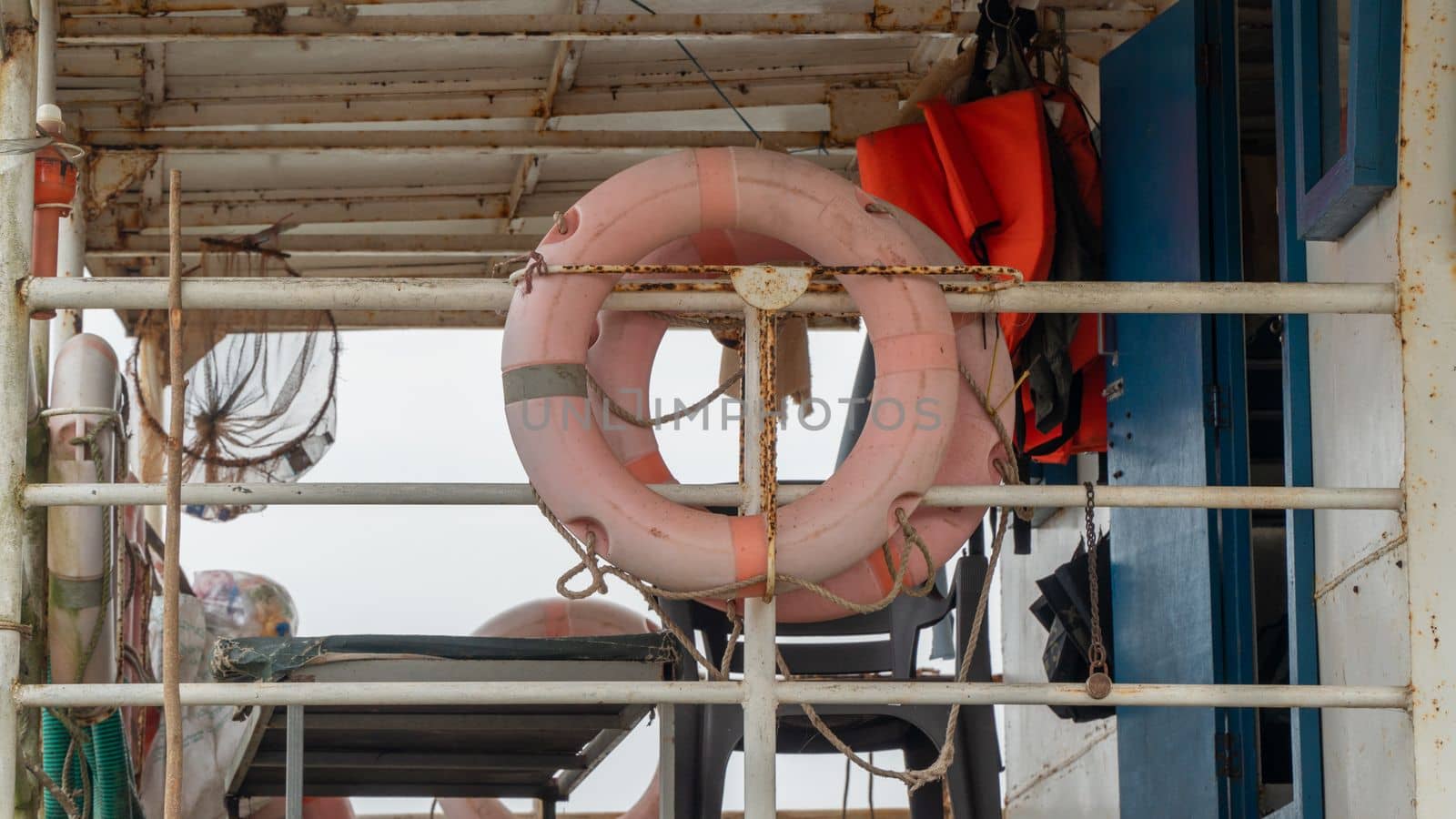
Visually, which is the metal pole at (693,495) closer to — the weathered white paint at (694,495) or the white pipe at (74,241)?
the weathered white paint at (694,495)

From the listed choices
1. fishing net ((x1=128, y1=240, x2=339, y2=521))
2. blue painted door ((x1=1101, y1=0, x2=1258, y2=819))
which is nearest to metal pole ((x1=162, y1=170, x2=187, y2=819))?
blue painted door ((x1=1101, y1=0, x2=1258, y2=819))

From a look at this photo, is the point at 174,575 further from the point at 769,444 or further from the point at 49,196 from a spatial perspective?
the point at 769,444

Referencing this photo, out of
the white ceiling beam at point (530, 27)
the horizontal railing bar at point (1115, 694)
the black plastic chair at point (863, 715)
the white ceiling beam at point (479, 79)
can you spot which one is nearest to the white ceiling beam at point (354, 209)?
the white ceiling beam at point (479, 79)

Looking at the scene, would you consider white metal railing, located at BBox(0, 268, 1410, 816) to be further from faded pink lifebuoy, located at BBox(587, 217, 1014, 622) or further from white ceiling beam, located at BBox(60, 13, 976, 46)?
white ceiling beam, located at BBox(60, 13, 976, 46)

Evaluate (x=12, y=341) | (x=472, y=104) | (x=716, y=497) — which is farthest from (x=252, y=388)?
(x=716, y=497)

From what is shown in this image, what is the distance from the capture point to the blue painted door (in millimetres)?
3848

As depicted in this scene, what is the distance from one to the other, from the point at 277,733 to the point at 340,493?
105 cm

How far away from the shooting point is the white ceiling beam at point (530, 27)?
4969 millimetres

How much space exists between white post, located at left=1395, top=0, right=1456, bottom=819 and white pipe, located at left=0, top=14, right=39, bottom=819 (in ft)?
6.64

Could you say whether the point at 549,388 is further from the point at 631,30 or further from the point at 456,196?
the point at 456,196

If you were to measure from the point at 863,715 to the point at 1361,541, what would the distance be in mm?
1020

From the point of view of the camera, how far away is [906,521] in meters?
A: 2.53

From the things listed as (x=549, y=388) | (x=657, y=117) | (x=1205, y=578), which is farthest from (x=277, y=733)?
(x=657, y=117)

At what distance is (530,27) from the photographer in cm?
502
